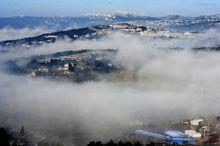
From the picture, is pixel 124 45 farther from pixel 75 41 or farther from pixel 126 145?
pixel 126 145

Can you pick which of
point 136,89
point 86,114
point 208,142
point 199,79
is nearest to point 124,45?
point 199,79

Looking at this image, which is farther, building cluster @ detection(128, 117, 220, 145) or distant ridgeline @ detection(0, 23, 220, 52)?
distant ridgeline @ detection(0, 23, 220, 52)

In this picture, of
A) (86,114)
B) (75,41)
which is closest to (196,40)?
(75,41)

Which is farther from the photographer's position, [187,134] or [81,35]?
[81,35]

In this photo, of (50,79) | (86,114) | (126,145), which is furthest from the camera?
(50,79)

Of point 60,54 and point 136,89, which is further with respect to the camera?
point 60,54

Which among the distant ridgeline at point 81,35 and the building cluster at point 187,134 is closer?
the building cluster at point 187,134

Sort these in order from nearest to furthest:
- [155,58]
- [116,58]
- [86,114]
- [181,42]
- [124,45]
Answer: [86,114] < [116,58] < [155,58] < [124,45] < [181,42]

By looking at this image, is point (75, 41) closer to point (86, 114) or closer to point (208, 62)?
point (208, 62)

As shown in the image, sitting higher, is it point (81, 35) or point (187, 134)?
point (81, 35)
